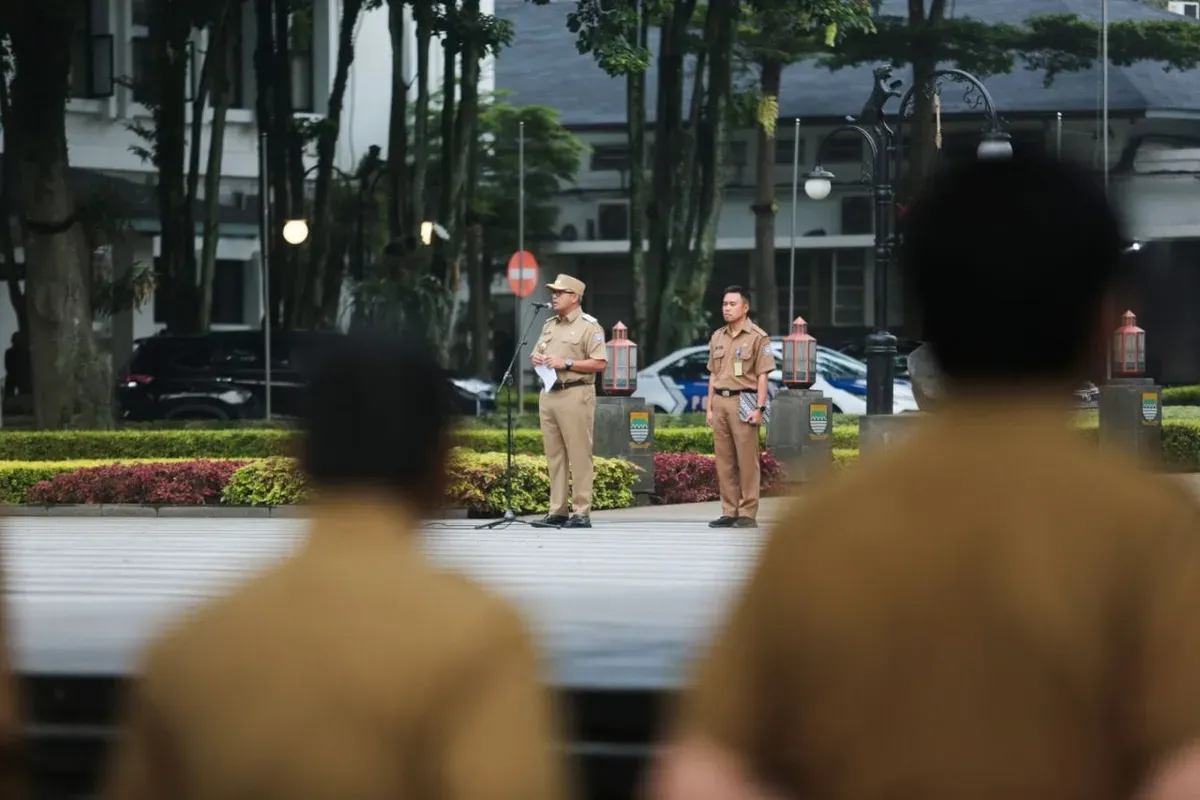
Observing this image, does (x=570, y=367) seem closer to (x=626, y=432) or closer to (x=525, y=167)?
(x=626, y=432)

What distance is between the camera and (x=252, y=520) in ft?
59.4

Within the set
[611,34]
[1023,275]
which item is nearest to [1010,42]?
[611,34]

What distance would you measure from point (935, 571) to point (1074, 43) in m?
36.0

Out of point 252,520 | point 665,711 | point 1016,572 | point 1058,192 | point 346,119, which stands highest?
point 346,119

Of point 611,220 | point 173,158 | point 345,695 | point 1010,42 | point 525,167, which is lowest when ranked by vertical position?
point 345,695

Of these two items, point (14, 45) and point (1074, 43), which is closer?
point (14, 45)

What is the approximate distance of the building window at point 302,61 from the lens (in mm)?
29641

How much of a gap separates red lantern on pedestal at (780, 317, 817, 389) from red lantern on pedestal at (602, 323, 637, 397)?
2.48 meters

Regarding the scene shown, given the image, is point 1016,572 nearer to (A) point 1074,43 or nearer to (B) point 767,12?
(B) point 767,12

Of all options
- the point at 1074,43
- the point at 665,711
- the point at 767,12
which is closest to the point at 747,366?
the point at 665,711

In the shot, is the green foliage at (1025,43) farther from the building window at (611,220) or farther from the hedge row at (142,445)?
the hedge row at (142,445)

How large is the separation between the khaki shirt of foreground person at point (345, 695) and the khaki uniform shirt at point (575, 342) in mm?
13006

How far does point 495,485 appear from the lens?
17750 mm

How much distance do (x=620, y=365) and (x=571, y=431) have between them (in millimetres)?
3730
